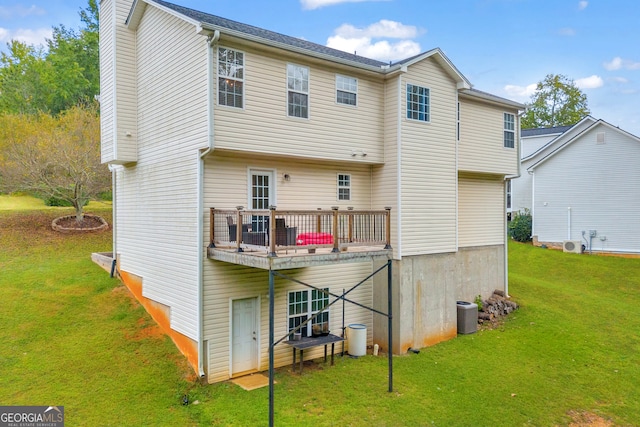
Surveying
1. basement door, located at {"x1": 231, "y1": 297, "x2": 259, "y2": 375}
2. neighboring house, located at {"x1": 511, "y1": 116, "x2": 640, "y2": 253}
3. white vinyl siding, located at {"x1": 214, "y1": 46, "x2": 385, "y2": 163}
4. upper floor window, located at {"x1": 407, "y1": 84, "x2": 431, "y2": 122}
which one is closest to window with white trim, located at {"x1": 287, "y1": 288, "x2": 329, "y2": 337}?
basement door, located at {"x1": 231, "y1": 297, "x2": 259, "y2": 375}

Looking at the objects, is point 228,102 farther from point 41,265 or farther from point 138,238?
point 41,265

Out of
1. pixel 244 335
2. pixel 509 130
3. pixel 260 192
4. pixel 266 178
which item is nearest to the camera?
pixel 244 335

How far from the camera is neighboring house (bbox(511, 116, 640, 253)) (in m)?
22.8

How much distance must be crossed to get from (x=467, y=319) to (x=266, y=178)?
852cm

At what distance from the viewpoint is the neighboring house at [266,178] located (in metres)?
9.65

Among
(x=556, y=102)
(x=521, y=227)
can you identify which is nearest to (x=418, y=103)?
(x=521, y=227)

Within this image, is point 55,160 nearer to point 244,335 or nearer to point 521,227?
point 244,335

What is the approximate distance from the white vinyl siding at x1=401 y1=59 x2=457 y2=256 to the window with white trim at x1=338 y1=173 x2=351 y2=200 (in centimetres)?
170

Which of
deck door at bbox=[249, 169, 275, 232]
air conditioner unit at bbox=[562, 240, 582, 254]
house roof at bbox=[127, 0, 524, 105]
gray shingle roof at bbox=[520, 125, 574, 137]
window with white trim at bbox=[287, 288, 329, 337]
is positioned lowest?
window with white trim at bbox=[287, 288, 329, 337]

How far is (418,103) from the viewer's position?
12734 millimetres

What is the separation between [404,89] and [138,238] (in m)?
9.78

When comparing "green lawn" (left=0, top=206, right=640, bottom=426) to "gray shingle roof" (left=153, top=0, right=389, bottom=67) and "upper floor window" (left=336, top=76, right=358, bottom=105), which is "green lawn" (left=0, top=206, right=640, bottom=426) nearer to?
"upper floor window" (left=336, top=76, right=358, bottom=105)

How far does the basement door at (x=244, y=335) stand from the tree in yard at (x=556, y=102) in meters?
46.0

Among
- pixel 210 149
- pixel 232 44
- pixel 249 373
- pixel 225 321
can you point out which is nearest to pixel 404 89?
pixel 232 44
